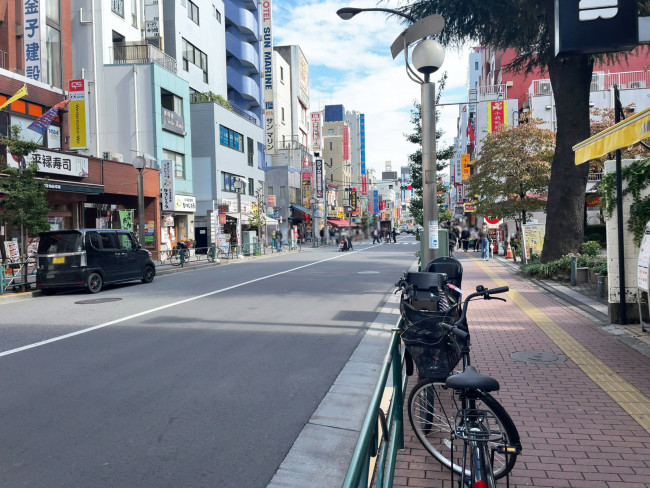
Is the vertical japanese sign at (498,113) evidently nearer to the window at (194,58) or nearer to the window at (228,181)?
the window at (228,181)

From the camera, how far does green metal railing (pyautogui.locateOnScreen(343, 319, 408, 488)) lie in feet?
6.20

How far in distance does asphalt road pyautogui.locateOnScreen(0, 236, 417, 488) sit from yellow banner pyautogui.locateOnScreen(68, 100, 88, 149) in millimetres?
13827

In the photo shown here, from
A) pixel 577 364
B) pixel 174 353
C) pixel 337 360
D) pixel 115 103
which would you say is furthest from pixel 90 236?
pixel 115 103

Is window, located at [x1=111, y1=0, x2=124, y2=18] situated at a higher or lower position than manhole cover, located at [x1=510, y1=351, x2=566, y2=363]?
higher

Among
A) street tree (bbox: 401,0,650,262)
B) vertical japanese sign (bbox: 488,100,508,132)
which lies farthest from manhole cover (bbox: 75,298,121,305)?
vertical japanese sign (bbox: 488,100,508,132)

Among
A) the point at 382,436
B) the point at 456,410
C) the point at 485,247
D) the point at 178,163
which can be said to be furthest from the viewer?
the point at 178,163

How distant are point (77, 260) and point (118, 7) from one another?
20165mm

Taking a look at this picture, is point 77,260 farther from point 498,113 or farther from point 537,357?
point 498,113

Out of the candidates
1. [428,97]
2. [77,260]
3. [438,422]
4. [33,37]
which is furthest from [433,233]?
[33,37]

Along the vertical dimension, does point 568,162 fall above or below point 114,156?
below

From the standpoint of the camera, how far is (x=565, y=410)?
4.81 meters

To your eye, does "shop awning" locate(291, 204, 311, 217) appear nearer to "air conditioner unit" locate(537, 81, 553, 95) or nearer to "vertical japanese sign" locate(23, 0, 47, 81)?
"air conditioner unit" locate(537, 81, 553, 95)

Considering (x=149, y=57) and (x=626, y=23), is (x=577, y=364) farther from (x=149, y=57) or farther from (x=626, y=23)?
(x=149, y=57)

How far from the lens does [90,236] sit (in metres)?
15.2
